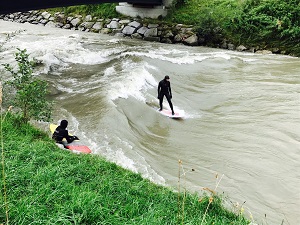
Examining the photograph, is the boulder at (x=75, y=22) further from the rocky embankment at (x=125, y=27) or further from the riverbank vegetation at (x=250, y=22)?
the riverbank vegetation at (x=250, y=22)

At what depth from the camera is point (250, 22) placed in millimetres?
24875

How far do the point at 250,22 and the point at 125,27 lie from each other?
10.5 m

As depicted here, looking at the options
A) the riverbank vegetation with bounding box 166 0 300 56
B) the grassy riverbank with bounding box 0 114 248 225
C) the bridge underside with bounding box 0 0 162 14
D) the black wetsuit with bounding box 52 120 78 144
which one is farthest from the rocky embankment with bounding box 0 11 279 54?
the grassy riverbank with bounding box 0 114 248 225

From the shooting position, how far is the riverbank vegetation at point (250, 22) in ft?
76.5

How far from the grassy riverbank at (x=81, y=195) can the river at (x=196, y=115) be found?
1.28 metres

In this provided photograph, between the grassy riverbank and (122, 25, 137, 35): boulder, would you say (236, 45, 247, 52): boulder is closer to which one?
(122, 25, 137, 35): boulder

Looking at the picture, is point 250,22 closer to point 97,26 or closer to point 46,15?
point 97,26

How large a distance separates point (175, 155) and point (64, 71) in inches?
426

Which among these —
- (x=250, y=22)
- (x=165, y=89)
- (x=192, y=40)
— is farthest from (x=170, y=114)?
(x=250, y=22)

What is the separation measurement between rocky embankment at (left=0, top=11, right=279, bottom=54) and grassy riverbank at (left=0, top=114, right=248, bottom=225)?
20146mm

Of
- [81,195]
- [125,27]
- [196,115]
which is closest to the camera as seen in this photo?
[81,195]

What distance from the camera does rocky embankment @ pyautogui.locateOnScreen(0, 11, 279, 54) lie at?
2558 centimetres

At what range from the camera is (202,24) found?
2527 cm

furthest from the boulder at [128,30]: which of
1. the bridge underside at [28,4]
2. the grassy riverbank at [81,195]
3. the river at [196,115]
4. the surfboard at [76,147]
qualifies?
the grassy riverbank at [81,195]
